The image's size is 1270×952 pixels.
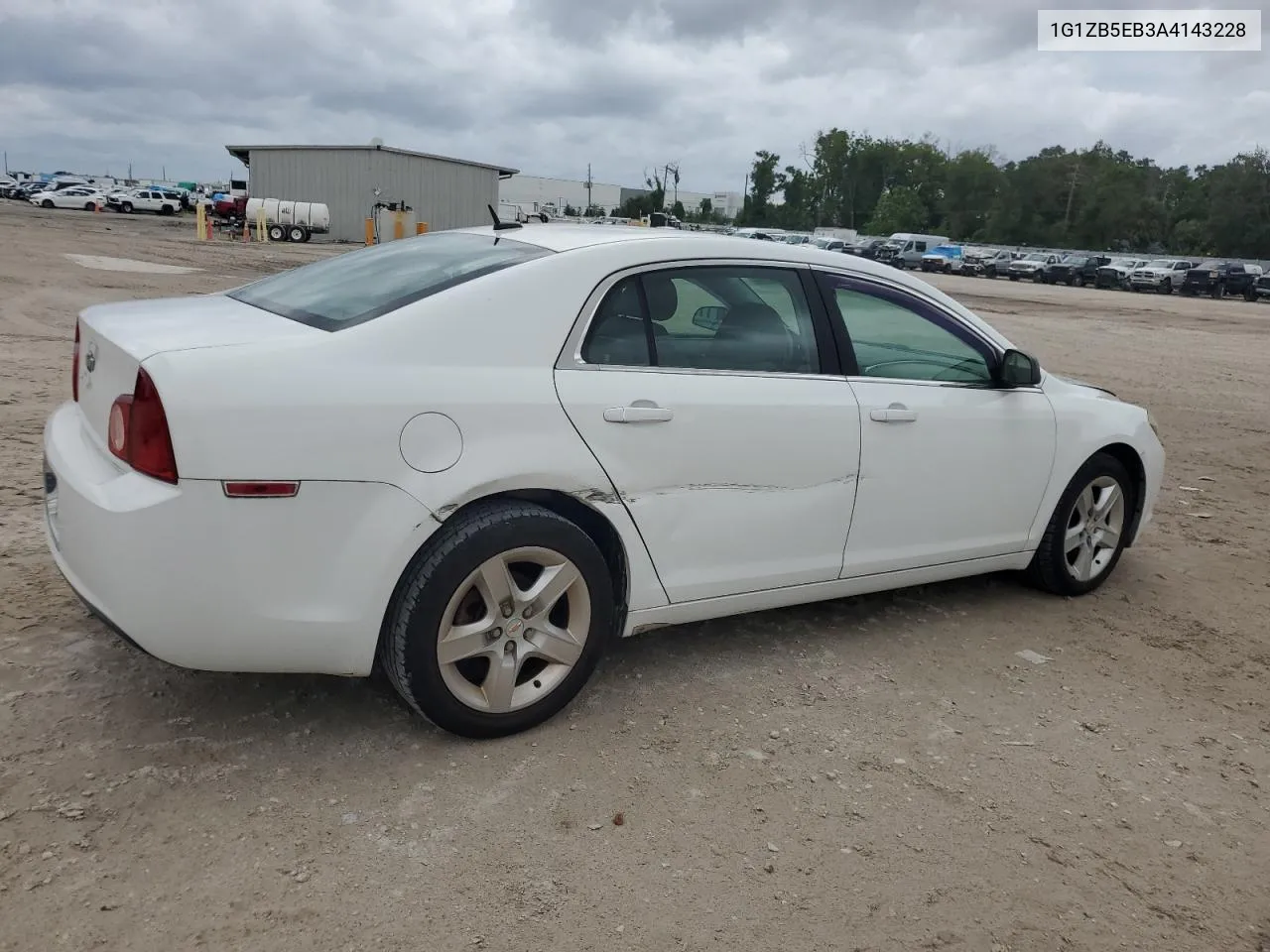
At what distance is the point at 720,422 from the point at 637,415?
0.33 metres

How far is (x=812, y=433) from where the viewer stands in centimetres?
367

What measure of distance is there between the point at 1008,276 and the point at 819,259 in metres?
51.6

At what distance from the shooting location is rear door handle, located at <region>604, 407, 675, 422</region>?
127 inches

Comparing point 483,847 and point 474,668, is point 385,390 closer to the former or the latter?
point 474,668

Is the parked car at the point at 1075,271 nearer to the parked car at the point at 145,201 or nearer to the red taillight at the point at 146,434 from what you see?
the red taillight at the point at 146,434

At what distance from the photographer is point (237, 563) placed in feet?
8.90

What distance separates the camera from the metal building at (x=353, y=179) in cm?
4716

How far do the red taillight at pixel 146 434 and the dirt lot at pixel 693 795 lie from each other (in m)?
0.89

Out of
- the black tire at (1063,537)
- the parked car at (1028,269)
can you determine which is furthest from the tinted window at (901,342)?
the parked car at (1028,269)

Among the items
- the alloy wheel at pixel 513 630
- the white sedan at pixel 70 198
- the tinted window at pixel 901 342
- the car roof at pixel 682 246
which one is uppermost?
the white sedan at pixel 70 198

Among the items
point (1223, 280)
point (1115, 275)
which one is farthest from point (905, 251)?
point (1223, 280)

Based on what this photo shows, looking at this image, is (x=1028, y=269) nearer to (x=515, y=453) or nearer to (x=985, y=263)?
(x=985, y=263)

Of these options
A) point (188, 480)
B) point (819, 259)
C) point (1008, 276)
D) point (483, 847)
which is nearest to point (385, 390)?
point (188, 480)

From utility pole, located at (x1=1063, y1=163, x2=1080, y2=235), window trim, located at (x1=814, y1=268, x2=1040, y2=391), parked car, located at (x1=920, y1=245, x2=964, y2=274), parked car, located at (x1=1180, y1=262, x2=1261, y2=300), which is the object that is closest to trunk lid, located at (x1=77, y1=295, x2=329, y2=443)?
window trim, located at (x1=814, y1=268, x2=1040, y2=391)
